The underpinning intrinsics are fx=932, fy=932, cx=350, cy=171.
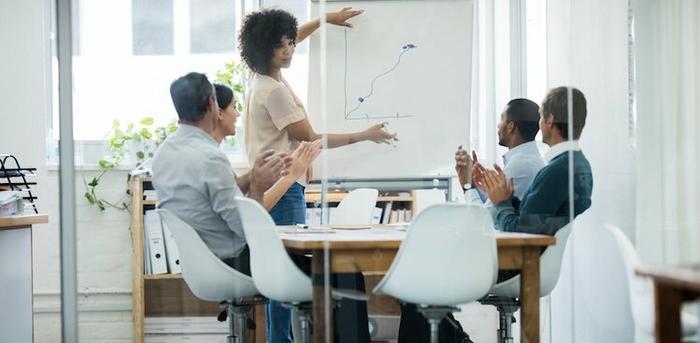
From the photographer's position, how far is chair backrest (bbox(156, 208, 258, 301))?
3.74 meters

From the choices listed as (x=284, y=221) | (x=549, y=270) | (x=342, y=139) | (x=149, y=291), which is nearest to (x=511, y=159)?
(x=549, y=270)

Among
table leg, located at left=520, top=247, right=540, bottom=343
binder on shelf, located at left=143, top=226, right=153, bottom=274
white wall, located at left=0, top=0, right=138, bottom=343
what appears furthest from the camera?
white wall, located at left=0, top=0, right=138, bottom=343

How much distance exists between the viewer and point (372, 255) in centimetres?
352

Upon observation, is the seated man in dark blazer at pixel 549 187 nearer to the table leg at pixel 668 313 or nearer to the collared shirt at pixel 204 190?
the collared shirt at pixel 204 190

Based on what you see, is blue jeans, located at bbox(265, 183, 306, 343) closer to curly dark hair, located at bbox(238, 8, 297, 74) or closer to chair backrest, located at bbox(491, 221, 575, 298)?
curly dark hair, located at bbox(238, 8, 297, 74)

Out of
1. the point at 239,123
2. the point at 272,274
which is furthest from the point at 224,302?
the point at 239,123

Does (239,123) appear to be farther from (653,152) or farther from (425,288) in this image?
(653,152)

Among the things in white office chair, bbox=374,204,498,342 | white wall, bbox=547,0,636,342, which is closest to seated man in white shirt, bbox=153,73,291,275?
white office chair, bbox=374,204,498,342

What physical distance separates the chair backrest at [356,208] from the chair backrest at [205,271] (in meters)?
0.47

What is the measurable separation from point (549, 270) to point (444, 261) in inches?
30.1

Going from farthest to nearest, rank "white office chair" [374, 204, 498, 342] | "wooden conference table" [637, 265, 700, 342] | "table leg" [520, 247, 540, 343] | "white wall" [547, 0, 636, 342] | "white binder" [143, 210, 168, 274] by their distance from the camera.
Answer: "white binder" [143, 210, 168, 274] → "white wall" [547, 0, 636, 342] → "table leg" [520, 247, 540, 343] → "white office chair" [374, 204, 498, 342] → "wooden conference table" [637, 265, 700, 342]

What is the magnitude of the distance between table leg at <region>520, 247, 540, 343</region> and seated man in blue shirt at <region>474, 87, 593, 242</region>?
0.89 ft

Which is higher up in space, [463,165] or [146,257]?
[463,165]

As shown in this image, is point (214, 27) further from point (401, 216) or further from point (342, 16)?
point (401, 216)
